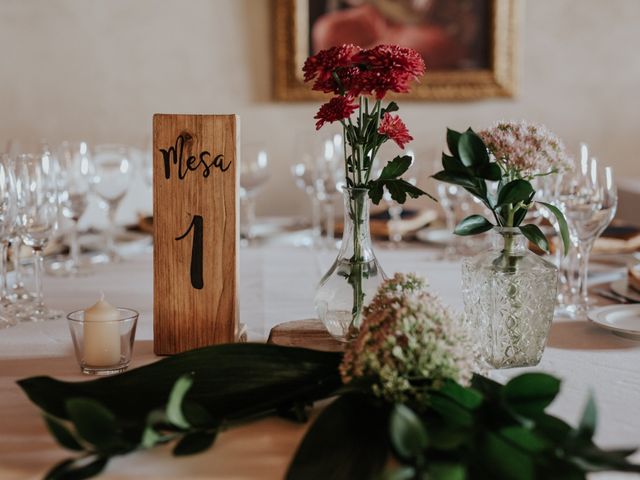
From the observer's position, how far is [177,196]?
1.03 metres

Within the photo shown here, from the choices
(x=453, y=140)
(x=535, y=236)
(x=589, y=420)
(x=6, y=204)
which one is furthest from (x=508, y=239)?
(x=6, y=204)

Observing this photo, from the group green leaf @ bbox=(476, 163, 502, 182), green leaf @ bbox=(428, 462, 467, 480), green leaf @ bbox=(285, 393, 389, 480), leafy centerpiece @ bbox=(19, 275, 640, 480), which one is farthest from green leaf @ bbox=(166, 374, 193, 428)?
green leaf @ bbox=(476, 163, 502, 182)

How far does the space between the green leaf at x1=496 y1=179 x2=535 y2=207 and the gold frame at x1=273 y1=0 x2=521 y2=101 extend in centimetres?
271

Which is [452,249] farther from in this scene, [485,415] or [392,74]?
[485,415]

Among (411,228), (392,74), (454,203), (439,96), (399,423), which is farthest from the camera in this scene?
(439,96)

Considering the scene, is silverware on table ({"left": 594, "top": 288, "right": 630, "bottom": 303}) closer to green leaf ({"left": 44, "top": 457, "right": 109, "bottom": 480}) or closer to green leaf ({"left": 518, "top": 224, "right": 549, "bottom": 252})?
green leaf ({"left": 518, "top": 224, "right": 549, "bottom": 252})

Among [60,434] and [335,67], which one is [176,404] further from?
[335,67]

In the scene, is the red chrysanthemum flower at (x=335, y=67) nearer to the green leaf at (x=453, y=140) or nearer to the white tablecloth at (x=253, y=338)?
the green leaf at (x=453, y=140)

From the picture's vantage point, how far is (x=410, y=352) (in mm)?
750

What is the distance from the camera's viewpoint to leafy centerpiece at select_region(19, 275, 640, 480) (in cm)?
65

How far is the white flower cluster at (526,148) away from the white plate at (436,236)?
1066 millimetres

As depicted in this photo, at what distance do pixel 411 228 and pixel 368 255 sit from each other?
1117 millimetres

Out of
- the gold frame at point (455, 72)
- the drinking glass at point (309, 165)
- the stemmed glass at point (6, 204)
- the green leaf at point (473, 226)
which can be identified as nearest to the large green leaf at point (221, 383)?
the green leaf at point (473, 226)

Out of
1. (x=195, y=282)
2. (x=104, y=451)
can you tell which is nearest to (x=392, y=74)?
(x=195, y=282)
